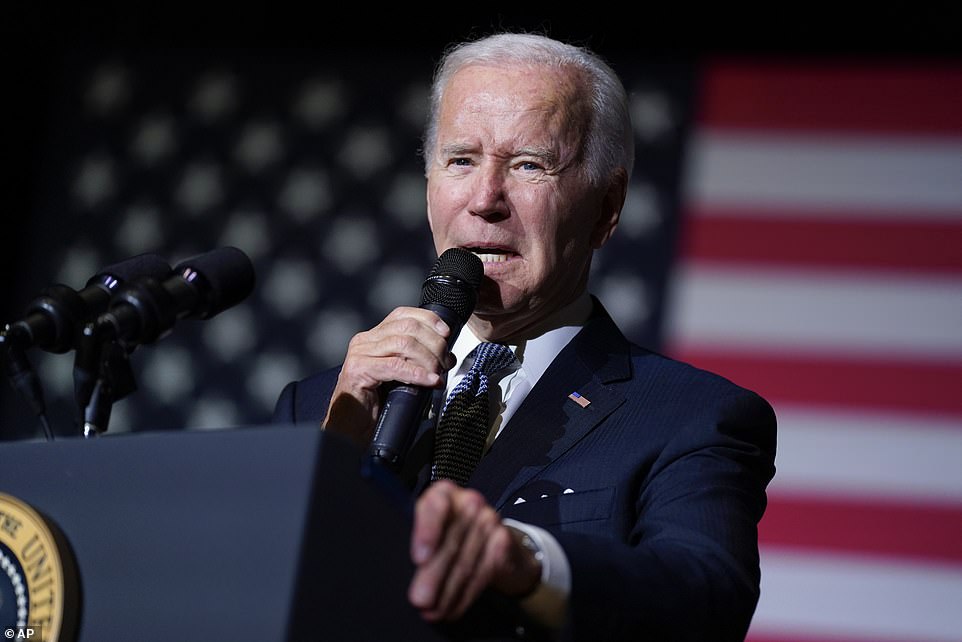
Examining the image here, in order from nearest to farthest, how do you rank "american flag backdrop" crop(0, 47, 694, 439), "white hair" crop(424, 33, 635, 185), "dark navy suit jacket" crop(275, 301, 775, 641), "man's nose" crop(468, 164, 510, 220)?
"dark navy suit jacket" crop(275, 301, 775, 641), "man's nose" crop(468, 164, 510, 220), "white hair" crop(424, 33, 635, 185), "american flag backdrop" crop(0, 47, 694, 439)

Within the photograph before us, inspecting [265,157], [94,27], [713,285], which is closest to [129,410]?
[265,157]

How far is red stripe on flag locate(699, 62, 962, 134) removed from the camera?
11.4 ft

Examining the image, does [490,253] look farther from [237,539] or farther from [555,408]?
[237,539]

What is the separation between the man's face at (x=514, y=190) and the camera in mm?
1826

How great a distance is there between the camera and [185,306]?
1277 mm

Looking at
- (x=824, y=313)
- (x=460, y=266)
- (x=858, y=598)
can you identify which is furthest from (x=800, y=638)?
(x=460, y=266)

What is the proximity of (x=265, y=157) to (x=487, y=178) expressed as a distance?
7.27 feet

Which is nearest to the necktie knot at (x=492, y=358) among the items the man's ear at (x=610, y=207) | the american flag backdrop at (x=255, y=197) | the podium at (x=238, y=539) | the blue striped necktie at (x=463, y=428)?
the blue striped necktie at (x=463, y=428)

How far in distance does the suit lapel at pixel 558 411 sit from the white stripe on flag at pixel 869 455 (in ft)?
5.27

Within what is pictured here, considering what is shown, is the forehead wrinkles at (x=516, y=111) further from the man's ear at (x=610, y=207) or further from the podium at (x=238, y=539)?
the podium at (x=238, y=539)

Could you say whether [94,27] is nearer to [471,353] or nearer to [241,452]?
[471,353]

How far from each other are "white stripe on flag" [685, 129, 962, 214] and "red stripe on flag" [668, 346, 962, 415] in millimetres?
430

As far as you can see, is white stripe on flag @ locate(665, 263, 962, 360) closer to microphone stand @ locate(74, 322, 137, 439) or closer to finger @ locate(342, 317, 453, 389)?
finger @ locate(342, 317, 453, 389)

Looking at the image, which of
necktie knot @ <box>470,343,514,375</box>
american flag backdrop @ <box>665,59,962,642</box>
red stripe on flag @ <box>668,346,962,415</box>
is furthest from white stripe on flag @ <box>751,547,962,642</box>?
necktie knot @ <box>470,343,514,375</box>
